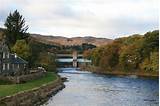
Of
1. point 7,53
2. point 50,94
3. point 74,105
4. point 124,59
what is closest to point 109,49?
point 124,59

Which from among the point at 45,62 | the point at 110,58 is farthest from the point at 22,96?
the point at 110,58

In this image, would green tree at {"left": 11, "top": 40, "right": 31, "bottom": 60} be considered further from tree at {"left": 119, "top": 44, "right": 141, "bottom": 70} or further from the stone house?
tree at {"left": 119, "top": 44, "right": 141, "bottom": 70}

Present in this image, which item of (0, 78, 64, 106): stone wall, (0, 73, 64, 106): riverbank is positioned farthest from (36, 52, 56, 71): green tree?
(0, 73, 64, 106): riverbank

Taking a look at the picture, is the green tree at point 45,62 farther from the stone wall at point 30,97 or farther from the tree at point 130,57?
the stone wall at point 30,97

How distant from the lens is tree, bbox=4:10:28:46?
109875 mm

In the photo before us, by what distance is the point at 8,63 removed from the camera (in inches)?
3364

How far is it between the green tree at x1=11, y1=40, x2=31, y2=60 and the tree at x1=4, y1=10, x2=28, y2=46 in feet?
28.5

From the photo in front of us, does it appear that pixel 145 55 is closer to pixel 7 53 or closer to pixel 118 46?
pixel 118 46

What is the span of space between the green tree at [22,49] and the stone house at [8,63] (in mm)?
7163

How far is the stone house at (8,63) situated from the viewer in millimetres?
80156

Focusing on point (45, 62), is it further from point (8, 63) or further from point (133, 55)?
point (8, 63)

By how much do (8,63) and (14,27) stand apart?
2629cm

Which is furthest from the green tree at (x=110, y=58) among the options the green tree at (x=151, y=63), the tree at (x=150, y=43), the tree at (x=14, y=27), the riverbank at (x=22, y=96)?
the riverbank at (x=22, y=96)

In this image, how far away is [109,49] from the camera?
6831 inches
